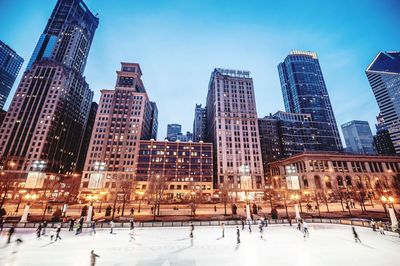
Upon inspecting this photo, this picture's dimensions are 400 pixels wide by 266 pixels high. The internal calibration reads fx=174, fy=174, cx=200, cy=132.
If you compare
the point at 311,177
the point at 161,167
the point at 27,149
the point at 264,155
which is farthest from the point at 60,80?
the point at 311,177

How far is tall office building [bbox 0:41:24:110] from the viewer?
15968 cm

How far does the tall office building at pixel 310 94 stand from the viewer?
454 ft

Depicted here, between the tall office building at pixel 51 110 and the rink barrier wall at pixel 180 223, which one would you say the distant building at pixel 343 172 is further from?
the tall office building at pixel 51 110

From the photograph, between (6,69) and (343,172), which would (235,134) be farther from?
(6,69)

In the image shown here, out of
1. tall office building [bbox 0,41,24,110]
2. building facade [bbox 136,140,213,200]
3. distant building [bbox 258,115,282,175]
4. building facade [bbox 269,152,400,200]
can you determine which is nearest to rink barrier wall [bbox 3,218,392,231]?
building facade [bbox 269,152,400,200]

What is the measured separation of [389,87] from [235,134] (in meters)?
146

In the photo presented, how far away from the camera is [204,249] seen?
16688 millimetres

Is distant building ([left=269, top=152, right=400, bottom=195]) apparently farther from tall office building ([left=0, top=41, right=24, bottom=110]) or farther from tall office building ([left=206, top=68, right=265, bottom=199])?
tall office building ([left=0, top=41, right=24, bottom=110])

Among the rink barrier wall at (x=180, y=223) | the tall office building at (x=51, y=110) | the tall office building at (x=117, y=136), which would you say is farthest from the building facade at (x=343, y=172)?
the tall office building at (x=51, y=110)

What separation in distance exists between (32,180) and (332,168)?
122761mm

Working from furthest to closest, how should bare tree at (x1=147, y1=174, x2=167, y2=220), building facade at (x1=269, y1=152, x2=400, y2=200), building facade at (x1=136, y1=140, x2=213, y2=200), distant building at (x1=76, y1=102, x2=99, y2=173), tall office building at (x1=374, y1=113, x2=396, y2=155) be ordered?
tall office building at (x1=374, y1=113, x2=396, y2=155) → distant building at (x1=76, y1=102, x2=99, y2=173) → building facade at (x1=136, y1=140, x2=213, y2=200) → building facade at (x1=269, y1=152, x2=400, y2=200) → bare tree at (x1=147, y1=174, x2=167, y2=220)

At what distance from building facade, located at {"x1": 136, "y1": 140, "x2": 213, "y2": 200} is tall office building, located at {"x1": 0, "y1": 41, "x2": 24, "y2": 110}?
523ft

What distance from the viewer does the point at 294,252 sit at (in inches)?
620

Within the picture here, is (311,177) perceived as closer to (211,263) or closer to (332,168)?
(332,168)
